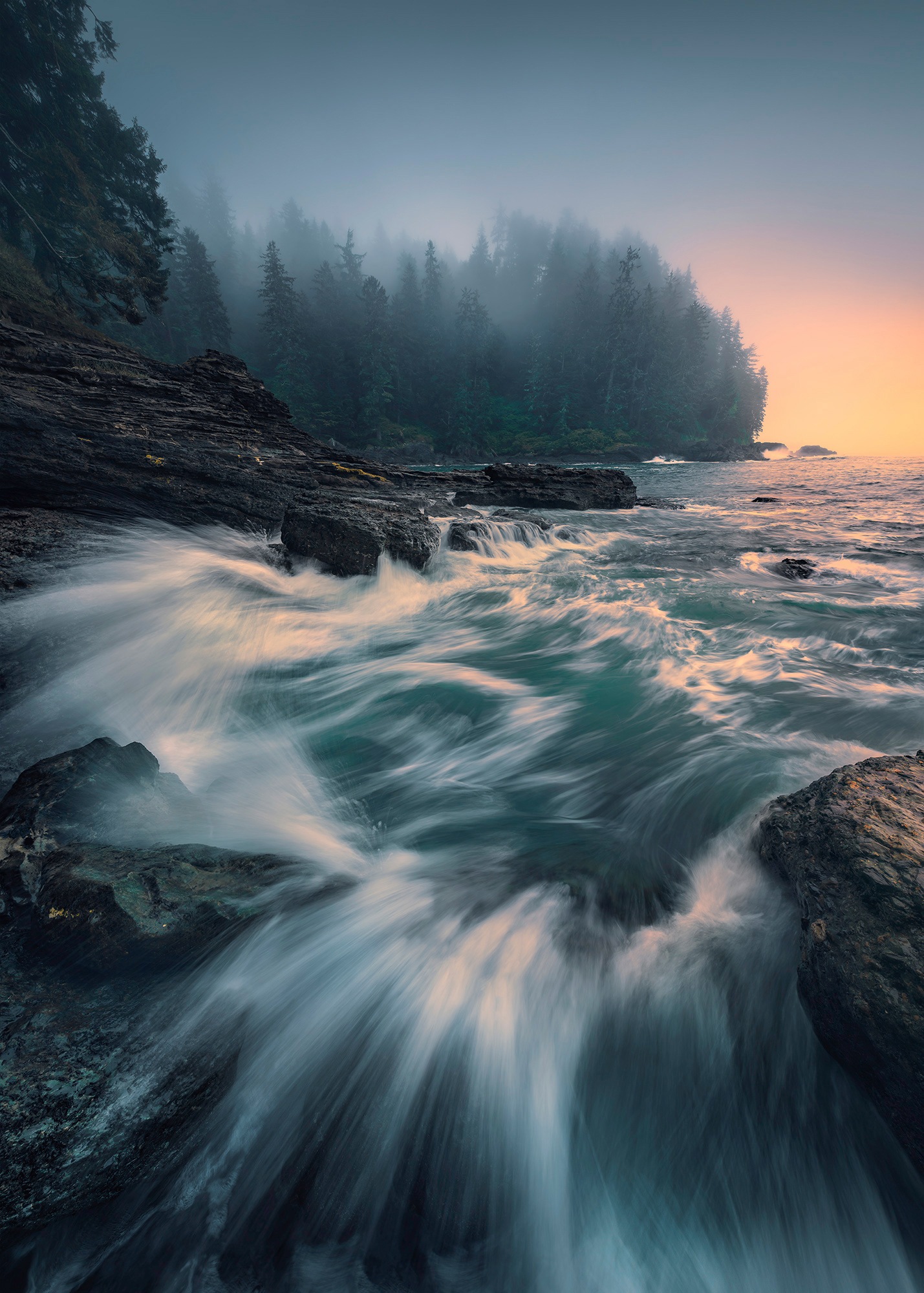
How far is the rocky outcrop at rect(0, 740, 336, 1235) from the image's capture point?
3.88 feet

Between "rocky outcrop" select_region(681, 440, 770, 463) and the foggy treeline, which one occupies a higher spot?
the foggy treeline

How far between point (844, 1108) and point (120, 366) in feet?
43.0

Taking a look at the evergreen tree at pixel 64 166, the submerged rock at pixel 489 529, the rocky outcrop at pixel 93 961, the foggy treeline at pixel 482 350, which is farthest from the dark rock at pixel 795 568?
the foggy treeline at pixel 482 350

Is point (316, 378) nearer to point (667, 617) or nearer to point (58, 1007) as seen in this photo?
point (667, 617)

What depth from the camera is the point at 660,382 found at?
58562 millimetres

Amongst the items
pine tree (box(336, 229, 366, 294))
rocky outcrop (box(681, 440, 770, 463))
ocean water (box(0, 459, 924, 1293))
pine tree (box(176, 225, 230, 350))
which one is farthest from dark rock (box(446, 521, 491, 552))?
pine tree (box(336, 229, 366, 294))

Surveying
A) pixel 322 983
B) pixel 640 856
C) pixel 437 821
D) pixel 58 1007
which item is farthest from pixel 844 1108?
pixel 58 1007

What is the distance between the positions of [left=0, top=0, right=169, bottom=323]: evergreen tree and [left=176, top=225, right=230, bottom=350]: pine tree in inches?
1221

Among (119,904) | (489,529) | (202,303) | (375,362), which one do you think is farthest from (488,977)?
(202,303)

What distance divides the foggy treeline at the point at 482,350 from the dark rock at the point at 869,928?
150 ft

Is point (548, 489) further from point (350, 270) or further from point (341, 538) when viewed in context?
point (350, 270)

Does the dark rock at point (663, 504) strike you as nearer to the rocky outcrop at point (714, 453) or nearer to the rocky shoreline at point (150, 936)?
the rocky shoreline at point (150, 936)

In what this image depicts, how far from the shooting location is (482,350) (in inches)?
2207

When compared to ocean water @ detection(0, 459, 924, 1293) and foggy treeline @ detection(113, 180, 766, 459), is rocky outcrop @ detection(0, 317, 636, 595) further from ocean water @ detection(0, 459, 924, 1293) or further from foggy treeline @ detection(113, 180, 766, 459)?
foggy treeline @ detection(113, 180, 766, 459)
